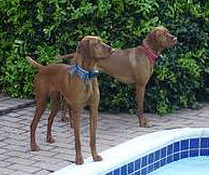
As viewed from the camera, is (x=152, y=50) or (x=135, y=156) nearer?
(x=135, y=156)

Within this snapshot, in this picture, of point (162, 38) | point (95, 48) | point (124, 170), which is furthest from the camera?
point (162, 38)

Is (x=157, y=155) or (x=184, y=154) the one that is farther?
(x=184, y=154)

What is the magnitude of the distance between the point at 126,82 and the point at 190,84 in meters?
1.35

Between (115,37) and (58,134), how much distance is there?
5.20ft

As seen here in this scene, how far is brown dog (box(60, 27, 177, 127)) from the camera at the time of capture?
6.39 metres

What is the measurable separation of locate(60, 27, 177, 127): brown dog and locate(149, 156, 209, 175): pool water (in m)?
0.73

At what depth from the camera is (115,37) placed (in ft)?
23.1

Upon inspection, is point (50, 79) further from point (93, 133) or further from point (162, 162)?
point (162, 162)

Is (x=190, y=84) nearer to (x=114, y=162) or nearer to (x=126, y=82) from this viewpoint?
(x=126, y=82)

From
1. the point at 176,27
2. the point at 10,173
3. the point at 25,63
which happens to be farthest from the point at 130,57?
the point at 10,173

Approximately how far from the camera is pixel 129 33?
23.0ft

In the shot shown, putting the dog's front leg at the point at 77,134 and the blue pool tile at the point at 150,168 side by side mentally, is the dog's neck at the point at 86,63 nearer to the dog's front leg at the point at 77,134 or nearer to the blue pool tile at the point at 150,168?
the dog's front leg at the point at 77,134

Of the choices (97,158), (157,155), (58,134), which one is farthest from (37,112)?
(157,155)

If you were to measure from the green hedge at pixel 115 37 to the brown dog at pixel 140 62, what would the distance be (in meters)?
0.45
